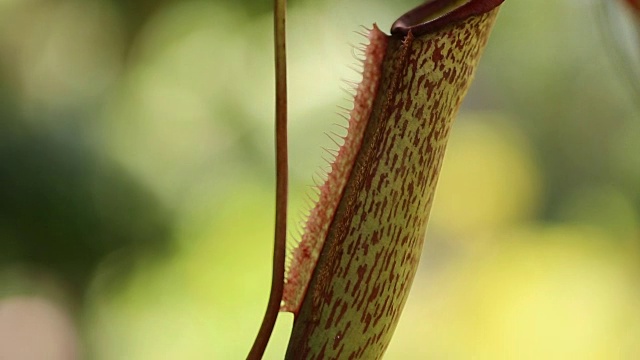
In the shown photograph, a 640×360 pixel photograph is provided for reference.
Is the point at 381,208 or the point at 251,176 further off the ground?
the point at 251,176

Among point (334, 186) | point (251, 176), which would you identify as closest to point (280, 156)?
point (334, 186)

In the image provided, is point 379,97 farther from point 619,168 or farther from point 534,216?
point 619,168

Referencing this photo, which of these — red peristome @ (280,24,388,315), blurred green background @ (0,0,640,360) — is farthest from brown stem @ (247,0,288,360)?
blurred green background @ (0,0,640,360)

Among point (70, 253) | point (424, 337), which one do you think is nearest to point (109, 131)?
point (70, 253)

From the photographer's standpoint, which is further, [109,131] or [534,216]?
[534,216]

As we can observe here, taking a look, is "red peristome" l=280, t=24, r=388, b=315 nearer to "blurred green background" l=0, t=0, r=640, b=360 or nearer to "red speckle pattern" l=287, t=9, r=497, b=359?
"red speckle pattern" l=287, t=9, r=497, b=359

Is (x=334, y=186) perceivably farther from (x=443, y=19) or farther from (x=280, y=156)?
(x=443, y=19)

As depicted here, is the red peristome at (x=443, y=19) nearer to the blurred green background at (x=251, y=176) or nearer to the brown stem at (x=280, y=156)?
the brown stem at (x=280, y=156)
